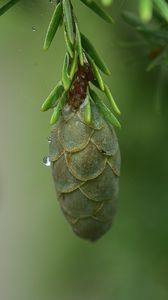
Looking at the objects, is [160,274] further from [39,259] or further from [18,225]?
[18,225]

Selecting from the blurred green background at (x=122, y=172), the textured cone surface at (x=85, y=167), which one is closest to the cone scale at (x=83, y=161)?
the textured cone surface at (x=85, y=167)

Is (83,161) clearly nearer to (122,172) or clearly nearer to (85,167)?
(85,167)

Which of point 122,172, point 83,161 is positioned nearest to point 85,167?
point 83,161

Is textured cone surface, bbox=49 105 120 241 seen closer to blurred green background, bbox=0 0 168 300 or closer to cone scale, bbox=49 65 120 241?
cone scale, bbox=49 65 120 241

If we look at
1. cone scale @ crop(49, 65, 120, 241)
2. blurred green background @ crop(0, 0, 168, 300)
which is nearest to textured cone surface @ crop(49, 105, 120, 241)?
cone scale @ crop(49, 65, 120, 241)

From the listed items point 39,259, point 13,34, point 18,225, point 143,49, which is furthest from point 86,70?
point 18,225

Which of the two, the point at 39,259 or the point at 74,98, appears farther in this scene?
the point at 39,259

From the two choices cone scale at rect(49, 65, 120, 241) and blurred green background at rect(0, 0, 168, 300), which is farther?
blurred green background at rect(0, 0, 168, 300)
